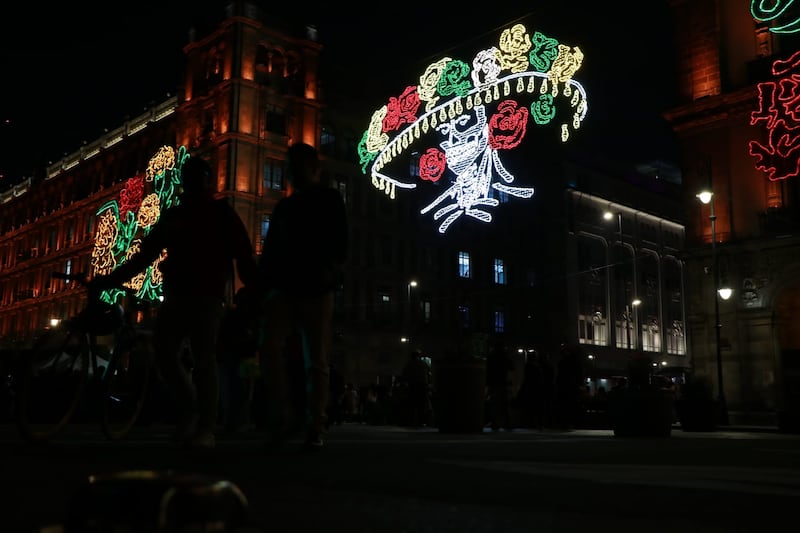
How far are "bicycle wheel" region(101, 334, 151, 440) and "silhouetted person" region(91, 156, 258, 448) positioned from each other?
1549 millimetres

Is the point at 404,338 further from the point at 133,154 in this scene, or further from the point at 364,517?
the point at 364,517

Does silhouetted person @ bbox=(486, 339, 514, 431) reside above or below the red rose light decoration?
below

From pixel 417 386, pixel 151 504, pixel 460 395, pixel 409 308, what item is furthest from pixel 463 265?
pixel 151 504

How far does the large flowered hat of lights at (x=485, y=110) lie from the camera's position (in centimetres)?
1897

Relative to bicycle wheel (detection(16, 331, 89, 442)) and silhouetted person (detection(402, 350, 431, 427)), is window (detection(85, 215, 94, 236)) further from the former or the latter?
bicycle wheel (detection(16, 331, 89, 442))

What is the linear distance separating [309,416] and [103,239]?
148ft

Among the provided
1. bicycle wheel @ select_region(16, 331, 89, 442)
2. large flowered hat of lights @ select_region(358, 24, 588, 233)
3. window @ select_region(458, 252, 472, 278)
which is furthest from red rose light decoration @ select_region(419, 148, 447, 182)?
window @ select_region(458, 252, 472, 278)

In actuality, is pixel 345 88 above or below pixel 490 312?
above

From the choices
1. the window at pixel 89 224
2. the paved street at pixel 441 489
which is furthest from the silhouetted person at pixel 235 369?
the window at pixel 89 224

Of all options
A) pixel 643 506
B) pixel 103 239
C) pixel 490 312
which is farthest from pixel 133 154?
pixel 643 506

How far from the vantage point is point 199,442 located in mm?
5113

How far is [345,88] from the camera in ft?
171

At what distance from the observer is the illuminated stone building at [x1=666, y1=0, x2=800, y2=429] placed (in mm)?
25234

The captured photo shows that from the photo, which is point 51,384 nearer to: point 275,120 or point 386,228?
point 275,120
